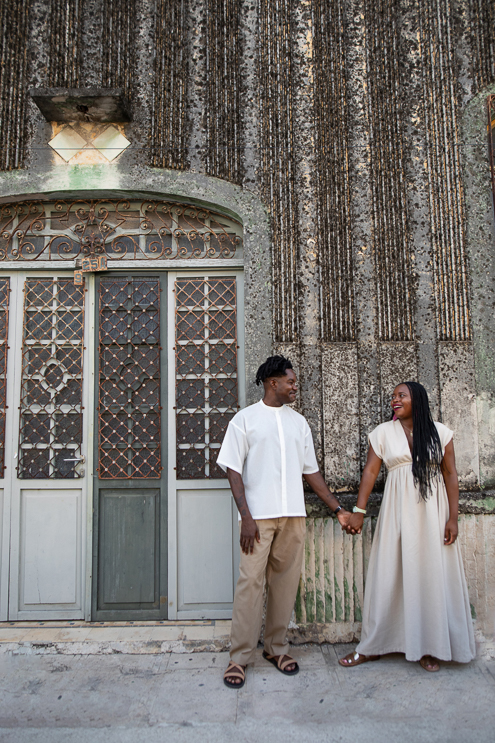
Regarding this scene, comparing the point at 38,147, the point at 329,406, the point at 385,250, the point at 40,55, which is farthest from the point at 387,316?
the point at 40,55

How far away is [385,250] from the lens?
12.5 ft

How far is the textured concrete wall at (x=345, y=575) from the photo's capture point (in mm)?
3541

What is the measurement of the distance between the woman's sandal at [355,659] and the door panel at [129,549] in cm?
145

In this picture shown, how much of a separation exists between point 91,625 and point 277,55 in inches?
178

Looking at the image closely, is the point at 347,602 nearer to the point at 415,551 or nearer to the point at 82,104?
the point at 415,551

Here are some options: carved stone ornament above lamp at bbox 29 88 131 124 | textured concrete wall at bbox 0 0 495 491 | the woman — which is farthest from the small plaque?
the woman

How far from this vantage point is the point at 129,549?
3908mm

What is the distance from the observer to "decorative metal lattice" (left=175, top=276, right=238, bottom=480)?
393cm

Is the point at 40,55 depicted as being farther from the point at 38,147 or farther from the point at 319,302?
the point at 319,302

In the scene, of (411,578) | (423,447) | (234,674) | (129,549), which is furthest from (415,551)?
(129,549)

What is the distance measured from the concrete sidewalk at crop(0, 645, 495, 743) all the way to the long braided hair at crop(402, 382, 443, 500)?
110cm

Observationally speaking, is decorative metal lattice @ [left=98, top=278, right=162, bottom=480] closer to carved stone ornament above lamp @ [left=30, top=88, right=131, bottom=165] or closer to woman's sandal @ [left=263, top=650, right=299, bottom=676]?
carved stone ornament above lamp @ [left=30, top=88, right=131, bottom=165]

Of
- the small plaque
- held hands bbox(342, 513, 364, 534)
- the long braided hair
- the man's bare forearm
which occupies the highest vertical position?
the small plaque

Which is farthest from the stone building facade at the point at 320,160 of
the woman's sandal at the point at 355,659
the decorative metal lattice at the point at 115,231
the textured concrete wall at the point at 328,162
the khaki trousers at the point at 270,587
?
the woman's sandal at the point at 355,659
